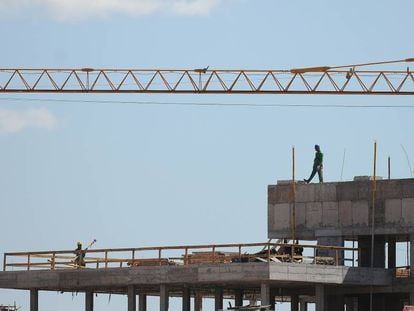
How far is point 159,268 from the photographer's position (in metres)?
87.2

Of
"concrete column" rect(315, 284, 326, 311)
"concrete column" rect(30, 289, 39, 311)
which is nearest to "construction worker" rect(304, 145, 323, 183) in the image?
"concrete column" rect(315, 284, 326, 311)

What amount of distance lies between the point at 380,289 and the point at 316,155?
363 inches

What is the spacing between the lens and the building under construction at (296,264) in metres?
85.4

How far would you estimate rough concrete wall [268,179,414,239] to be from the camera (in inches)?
3573

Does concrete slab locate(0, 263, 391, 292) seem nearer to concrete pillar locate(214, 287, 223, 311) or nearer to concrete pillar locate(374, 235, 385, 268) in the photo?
concrete pillar locate(374, 235, 385, 268)

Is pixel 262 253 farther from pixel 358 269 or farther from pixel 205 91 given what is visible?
pixel 205 91

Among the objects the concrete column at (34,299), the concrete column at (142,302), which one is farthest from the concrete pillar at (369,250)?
the concrete column at (34,299)

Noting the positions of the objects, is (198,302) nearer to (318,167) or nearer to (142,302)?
(142,302)

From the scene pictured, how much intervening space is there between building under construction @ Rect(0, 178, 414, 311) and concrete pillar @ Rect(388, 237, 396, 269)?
5 centimetres

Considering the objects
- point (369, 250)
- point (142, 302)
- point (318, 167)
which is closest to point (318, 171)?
point (318, 167)

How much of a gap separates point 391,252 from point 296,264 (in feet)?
33.3

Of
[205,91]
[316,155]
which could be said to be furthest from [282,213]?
[205,91]

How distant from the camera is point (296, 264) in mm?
84750

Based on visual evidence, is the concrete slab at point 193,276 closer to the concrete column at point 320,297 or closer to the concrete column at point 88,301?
the concrete column at point 88,301
